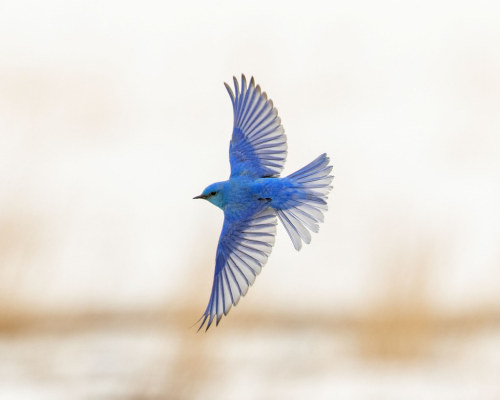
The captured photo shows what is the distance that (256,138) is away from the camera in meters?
2.27

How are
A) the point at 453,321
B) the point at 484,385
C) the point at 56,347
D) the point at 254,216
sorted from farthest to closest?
the point at 56,347 → the point at 453,321 → the point at 484,385 → the point at 254,216

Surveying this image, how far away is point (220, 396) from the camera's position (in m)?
4.04

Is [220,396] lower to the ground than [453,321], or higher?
lower

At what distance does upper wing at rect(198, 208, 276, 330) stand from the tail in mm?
48

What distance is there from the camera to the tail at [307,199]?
2.12 metres

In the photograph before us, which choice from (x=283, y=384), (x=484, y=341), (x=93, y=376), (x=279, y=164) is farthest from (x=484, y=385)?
(x=279, y=164)

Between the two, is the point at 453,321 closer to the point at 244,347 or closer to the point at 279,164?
the point at 244,347

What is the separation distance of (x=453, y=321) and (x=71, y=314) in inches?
56.8

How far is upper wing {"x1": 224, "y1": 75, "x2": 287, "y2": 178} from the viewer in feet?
7.25

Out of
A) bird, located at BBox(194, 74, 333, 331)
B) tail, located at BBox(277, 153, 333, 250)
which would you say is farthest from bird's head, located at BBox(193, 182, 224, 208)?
tail, located at BBox(277, 153, 333, 250)

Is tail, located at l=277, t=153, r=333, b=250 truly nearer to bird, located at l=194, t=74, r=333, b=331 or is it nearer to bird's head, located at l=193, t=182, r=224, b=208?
bird, located at l=194, t=74, r=333, b=331

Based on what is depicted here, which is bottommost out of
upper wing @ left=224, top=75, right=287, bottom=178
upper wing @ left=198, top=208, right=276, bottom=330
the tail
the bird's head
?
upper wing @ left=198, top=208, right=276, bottom=330

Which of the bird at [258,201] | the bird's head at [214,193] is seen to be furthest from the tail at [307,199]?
the bird's head at [214,193]

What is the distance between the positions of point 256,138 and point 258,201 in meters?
0.19
